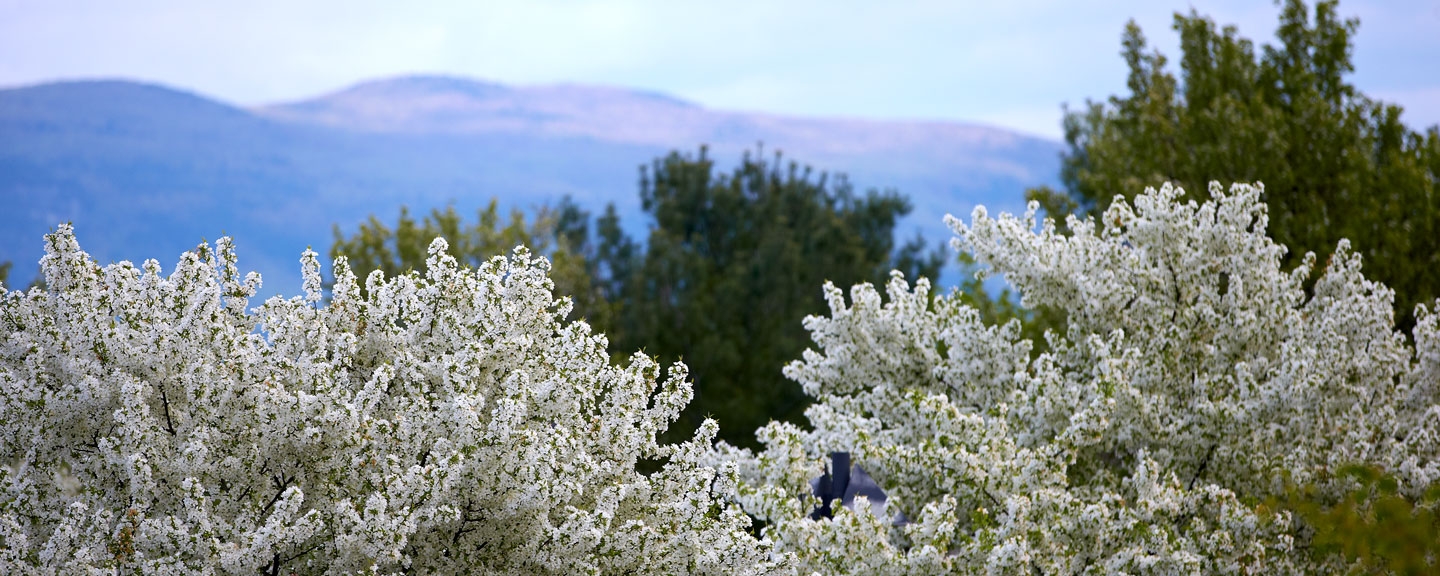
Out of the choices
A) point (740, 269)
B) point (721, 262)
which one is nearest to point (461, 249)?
point (721, 262)

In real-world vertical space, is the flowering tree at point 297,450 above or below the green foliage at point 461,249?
above

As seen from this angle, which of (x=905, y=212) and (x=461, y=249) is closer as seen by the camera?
(x=461, y=249)

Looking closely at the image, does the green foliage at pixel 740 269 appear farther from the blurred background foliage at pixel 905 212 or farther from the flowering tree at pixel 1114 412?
the flowering tree at pixel 1114 412

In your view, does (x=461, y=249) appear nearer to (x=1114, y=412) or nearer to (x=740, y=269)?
(x=740, y=269)

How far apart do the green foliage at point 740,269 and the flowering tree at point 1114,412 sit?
14393 millimetres

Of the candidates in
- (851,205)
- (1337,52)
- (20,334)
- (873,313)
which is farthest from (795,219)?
(20,334)

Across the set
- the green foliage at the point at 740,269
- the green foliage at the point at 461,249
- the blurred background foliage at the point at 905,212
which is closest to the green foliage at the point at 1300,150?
the blurred background foliage at the point at 905,212

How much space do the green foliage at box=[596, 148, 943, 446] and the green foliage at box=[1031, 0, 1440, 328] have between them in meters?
7.20

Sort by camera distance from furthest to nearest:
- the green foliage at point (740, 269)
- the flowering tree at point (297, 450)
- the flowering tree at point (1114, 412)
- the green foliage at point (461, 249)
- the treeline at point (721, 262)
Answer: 1. the green foliage at point (461, 249)
2. the treeline at point (721, 262)
3. the green foliage at point (740, 269)
4. the flowering tree at point (1114, 412)
5. the flowering tree at point (297, 450)

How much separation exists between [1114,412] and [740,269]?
62.9 ft

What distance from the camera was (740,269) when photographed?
103 feet

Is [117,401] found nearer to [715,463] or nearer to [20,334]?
[20,334]

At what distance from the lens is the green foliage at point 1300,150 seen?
22094mm

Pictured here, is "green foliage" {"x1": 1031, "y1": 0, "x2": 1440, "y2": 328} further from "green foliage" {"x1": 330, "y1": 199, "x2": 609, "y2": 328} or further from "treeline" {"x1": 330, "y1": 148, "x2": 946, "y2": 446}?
"green foliage" {"x1": 330, "y1": 199, "x2": 609, "y2": 328}
